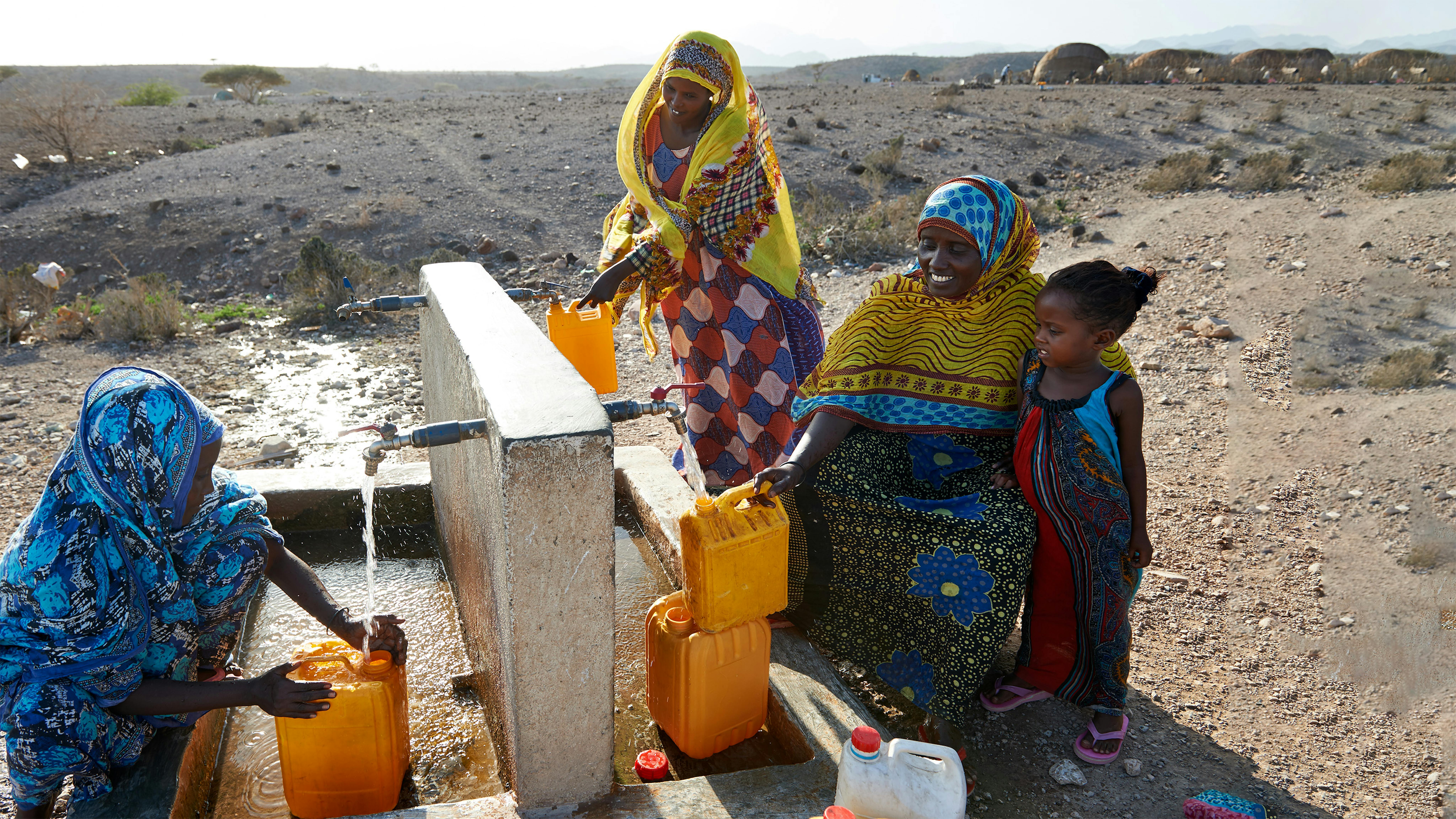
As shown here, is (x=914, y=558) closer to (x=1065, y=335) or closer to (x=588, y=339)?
(x=1065, y=335)

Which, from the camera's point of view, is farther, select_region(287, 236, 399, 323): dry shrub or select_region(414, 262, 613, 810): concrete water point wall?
select_region(287, 236, 399, 323): dry shrub

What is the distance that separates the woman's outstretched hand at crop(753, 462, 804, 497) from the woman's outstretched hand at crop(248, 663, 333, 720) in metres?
1.09

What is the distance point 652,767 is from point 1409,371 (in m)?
4.82

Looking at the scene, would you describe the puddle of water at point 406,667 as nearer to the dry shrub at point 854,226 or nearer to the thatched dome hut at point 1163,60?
the dry shrub at point 854,226

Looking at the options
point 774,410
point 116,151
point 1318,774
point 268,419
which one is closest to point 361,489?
point 774,410

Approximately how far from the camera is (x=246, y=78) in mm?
31422

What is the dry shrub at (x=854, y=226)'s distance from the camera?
849cm

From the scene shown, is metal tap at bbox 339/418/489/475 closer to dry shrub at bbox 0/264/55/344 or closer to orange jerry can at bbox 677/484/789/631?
orange jerry can at bbox 677/484/789/631

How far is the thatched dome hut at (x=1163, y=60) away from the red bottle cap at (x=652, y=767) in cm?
2706

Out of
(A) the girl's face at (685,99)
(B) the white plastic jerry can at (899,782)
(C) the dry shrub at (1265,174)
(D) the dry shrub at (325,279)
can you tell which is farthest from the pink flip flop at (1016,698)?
(C) the dry shrub at (1265,174)

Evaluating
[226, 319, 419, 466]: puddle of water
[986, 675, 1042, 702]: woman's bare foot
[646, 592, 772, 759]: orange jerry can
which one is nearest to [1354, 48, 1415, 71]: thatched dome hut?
[226, 319, 419, 466]: puddle of water

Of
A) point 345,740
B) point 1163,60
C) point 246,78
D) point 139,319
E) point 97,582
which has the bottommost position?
point 345,740

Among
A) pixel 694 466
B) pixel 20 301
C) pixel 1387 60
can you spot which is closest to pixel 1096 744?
pixel 694 466

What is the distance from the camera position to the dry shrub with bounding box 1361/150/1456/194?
8.76 metres
